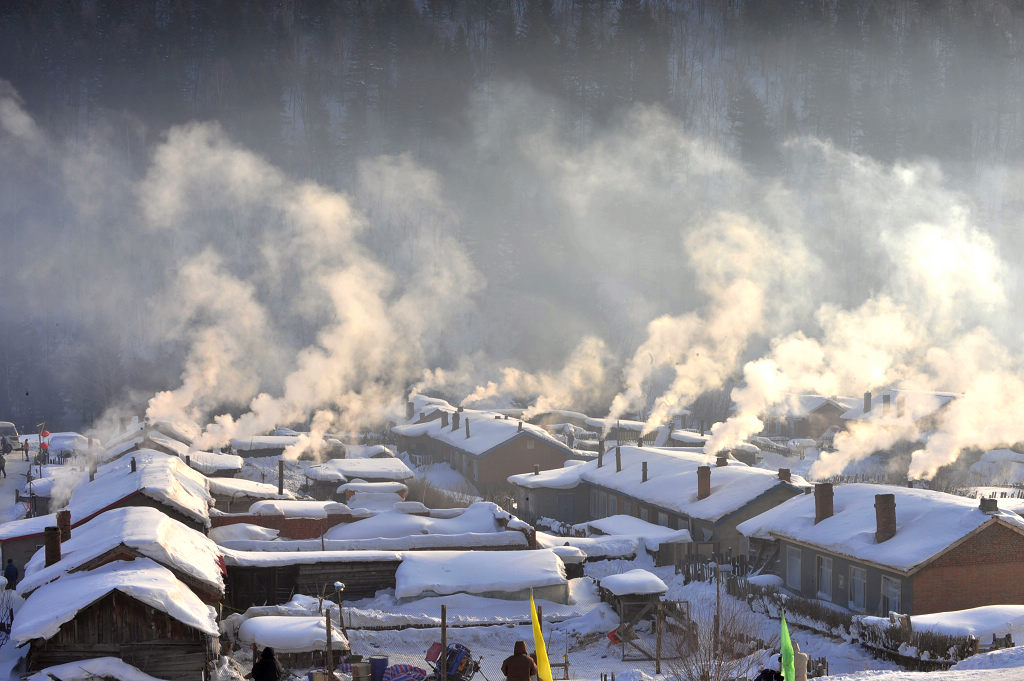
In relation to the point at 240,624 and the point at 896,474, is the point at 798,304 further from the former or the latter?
the point at 240,624

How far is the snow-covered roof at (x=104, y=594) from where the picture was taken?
21719 millimetres

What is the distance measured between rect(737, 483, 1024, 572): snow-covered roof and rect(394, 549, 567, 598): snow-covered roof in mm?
7912

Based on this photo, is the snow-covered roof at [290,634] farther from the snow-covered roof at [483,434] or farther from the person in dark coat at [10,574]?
the snow-covered roof at [483,434]

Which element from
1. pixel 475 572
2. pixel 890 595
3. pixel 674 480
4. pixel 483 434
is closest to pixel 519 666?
pixel 475 572

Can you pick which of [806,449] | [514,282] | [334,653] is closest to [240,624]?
[334,653]

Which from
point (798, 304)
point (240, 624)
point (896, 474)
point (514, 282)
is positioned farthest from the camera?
point (514, 282)

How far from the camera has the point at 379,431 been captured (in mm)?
96250

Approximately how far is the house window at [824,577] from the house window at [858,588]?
125cm

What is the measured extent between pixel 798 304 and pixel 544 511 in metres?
113

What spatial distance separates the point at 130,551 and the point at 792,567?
2176cm

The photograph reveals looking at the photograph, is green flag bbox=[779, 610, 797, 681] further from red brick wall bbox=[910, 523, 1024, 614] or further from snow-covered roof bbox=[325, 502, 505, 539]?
snow-covered roof bbox=[325, 502, 505, 539]

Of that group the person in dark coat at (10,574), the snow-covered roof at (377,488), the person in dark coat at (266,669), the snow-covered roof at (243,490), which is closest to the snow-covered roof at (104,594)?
the person in dark coat at (266,669)

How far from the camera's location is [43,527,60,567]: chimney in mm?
25859

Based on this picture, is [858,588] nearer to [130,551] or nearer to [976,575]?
[976,575]
